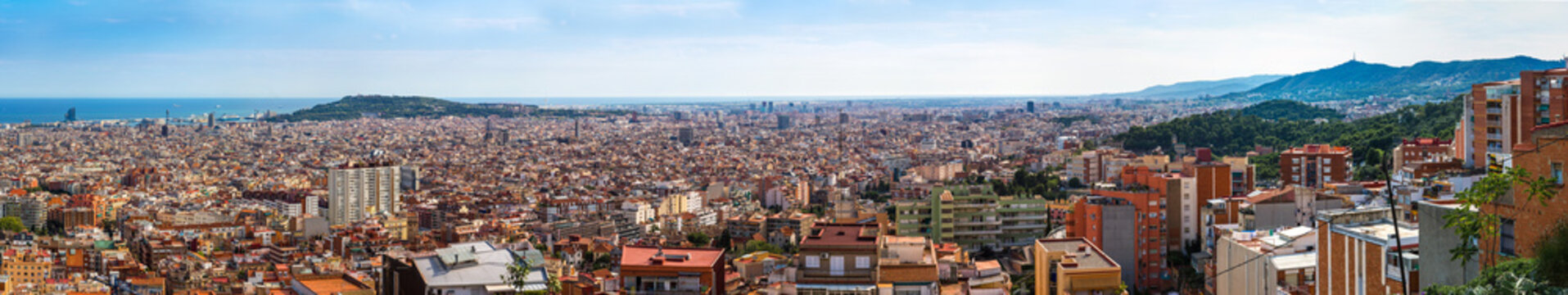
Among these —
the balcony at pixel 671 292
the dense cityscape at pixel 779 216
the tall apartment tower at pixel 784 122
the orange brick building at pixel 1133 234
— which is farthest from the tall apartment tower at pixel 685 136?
the balcony at pixel 671 292

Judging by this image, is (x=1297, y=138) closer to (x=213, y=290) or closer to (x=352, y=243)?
(x=352, y=243)

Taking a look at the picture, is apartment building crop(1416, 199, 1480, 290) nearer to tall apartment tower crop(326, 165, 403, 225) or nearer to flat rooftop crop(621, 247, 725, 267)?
flat rooftop crop(621, 247, 725, 267)

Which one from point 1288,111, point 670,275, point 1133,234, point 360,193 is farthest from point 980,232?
point 1288,111

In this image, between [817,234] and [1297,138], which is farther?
[1297,138]

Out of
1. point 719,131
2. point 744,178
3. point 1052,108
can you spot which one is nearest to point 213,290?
point 744,178

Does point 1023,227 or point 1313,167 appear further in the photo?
point 1313,167

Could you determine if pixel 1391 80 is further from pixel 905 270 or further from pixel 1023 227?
pixel 905 270

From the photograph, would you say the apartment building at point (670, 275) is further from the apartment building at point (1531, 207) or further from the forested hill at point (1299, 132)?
the forested hill at point (1299, 132)
